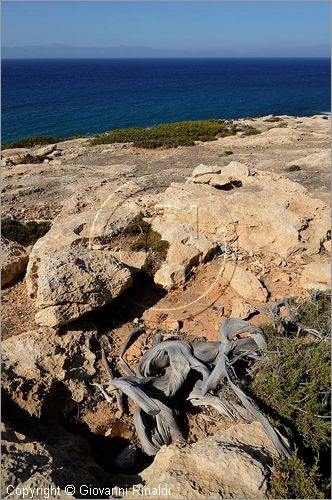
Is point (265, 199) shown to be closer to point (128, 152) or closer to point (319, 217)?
point (319, 217)

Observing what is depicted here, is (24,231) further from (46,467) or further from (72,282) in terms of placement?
(46,467)

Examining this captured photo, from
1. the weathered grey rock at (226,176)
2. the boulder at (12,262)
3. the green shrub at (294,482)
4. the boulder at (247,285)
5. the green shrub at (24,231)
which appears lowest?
the green shrub at (294,482)

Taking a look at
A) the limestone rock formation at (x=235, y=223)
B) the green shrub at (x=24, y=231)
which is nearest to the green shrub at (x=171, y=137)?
the green shrub at (x=24, y=231)

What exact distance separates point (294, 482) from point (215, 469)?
3.49ft

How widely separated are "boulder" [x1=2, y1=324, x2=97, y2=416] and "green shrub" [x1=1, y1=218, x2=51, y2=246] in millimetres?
4957

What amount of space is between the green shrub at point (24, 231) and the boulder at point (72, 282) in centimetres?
287

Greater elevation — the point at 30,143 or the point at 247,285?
the point at 30,143

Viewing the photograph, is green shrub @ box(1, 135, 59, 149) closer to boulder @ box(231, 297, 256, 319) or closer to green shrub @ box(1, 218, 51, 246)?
green shrub @ box(1, 218, 51, 246)

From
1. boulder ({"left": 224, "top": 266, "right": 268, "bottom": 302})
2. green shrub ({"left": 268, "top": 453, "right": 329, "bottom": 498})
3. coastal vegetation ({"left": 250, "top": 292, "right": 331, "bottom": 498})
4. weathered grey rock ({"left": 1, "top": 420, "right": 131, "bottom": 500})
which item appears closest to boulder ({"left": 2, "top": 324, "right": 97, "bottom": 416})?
weathered grey rock ({"left": 1, "top": 420, "right": 131, "bottom": 500})

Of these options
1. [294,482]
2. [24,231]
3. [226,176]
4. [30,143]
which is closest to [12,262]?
[24,231]

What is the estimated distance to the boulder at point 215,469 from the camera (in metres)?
5.42

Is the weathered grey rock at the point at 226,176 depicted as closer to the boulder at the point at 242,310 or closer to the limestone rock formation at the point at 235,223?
the limestone rock formation at the point at 235,223

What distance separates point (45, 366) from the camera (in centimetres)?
859

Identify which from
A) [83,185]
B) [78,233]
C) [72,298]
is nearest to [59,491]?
[72,298]
